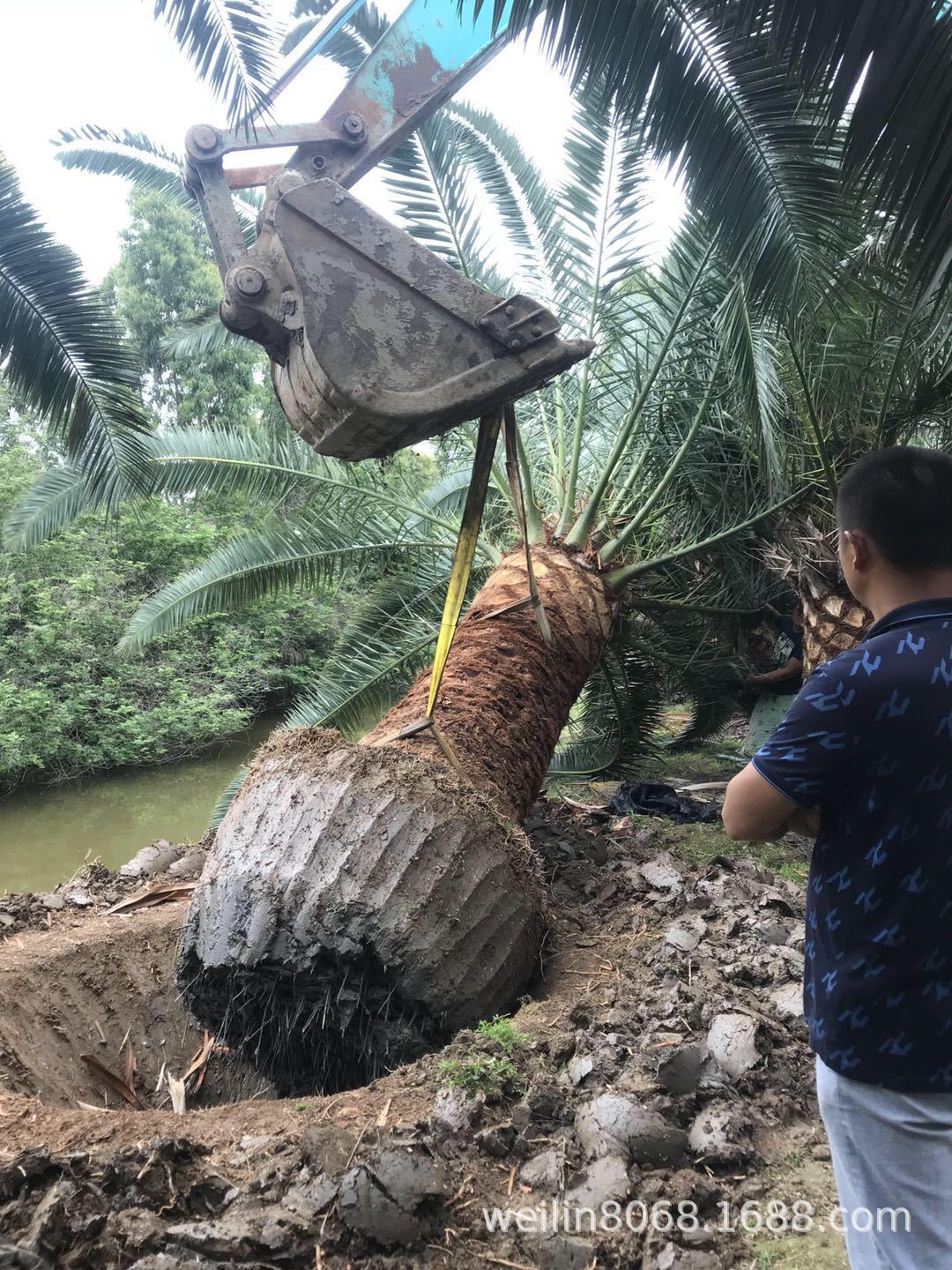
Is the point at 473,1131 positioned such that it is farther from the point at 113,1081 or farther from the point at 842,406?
the point at 842,406

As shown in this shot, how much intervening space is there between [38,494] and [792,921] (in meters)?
6.71

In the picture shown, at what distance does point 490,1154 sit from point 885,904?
125cm

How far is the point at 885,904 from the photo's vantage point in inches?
53.2

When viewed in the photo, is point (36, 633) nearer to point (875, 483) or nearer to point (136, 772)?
point (136, 772)

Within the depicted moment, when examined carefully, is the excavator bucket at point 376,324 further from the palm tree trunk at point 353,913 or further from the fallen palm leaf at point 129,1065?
the fallen palm leaf at point 129,1065

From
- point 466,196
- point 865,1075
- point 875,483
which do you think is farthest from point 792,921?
point 466,196

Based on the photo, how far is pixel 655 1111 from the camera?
7.03 feet

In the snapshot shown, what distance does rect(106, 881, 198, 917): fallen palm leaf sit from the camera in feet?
14.4

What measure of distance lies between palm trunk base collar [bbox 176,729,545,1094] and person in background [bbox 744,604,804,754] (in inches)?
151

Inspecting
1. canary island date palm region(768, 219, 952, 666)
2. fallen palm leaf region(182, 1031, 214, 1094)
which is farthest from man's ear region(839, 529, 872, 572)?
fallen palm leaf region(182, 1031, 214, 1094)

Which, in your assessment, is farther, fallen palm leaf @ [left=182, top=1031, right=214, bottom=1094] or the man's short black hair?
fallen palm leaf @ [left=182, top=1031, right=214, bottom=1094]

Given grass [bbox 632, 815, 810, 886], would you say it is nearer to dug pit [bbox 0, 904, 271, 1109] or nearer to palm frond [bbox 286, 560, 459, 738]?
palm frond [bbox 286, 560, 459, 738]

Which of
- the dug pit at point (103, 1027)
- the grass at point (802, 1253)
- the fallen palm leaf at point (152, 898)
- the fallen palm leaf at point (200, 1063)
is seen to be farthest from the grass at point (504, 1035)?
the fallen palm leaf at point (152, 898)

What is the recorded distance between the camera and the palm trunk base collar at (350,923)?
9.48 ft
